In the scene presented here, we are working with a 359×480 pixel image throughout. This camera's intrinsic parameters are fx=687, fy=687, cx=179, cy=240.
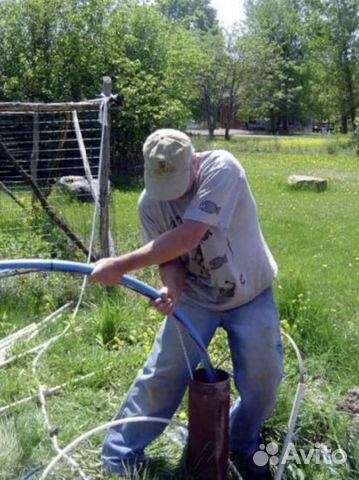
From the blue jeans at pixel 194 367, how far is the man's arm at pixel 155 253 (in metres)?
0.47

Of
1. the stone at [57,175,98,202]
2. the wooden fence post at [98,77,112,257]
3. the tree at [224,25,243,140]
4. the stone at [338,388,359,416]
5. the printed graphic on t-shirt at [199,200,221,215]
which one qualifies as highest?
the tree at [224,25,243,140]

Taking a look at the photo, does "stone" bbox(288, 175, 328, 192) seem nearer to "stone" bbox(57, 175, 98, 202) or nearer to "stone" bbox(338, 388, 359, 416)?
"stone" bbox(57, 175, 98, 202)

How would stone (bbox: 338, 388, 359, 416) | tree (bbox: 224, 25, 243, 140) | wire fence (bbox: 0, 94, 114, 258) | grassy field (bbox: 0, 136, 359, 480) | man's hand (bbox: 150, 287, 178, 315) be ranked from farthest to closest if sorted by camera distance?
tree (bbox: 224, 25, 243, 140)
wire fence (bbox: 0, 94, 114, 258)
stone (bbox: 338, 388, 359, 416)
grassy field (bbox: 0, 136, 359, 480)
man's hand (bbox: 150, 287, 178, 315)

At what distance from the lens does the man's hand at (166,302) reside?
259cm

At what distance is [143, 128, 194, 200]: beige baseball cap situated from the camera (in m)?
2.51

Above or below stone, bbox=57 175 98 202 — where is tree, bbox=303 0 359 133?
above

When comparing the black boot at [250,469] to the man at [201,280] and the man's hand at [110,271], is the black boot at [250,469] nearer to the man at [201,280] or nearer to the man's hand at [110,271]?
the man at [201,280]

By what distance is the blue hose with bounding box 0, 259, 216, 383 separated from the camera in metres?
2.48

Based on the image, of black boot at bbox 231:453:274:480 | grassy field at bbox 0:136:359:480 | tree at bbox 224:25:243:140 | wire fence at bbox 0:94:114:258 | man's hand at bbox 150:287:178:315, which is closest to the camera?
man's hand at bbox 150:287:178:315

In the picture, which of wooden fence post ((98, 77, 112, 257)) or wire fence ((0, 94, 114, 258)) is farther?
wire fence ((0, 94, 114, 258))

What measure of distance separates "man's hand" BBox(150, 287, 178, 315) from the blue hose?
0.03m

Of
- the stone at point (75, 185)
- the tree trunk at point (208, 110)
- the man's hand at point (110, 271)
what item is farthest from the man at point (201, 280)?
the tree trunk at point (208, 110)

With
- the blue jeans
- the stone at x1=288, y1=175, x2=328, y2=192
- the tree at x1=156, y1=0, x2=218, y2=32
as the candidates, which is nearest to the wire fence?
the blue jeans

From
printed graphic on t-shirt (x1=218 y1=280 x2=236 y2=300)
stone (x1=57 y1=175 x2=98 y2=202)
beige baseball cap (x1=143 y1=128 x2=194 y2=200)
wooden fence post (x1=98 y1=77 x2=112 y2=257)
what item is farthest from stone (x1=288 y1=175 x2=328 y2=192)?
beige baseball cap (x1=143 y1=128 x2=194 y2=200)
